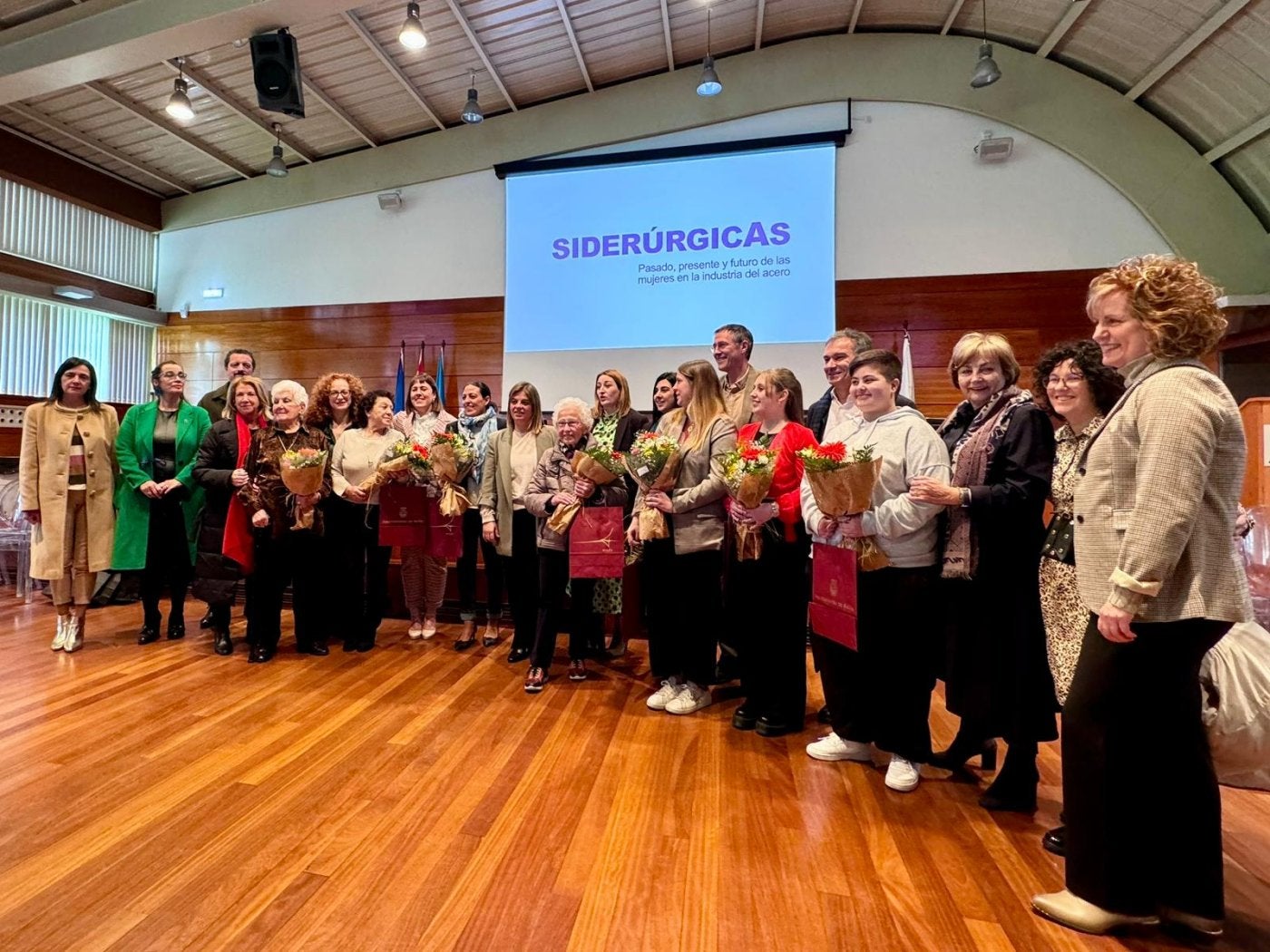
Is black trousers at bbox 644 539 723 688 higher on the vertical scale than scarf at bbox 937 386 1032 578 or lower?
lower

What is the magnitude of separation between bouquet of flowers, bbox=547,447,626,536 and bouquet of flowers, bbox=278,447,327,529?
4.23ft

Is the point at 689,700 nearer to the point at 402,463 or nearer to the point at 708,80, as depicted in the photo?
the point at 402,463

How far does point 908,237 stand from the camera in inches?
232

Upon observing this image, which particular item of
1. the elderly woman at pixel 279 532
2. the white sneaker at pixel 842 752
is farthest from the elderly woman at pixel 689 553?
the elderly woman at pixel 279 532

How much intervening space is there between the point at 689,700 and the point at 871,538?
3.62 ft

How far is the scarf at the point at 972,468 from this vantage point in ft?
6.26

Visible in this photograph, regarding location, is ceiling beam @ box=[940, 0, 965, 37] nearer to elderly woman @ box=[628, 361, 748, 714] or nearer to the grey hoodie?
elderly woman @ box=[628, 361, 748, 714]

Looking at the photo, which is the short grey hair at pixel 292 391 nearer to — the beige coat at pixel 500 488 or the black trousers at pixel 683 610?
the beige coat at pixel 500 488

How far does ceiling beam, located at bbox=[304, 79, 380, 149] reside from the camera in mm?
6027

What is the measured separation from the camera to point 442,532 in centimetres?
353

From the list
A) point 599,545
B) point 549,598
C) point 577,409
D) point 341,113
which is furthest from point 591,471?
point 341,113

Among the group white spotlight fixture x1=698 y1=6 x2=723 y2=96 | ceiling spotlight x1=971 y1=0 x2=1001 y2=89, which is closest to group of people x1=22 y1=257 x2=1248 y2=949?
white spotlight fixture x1=698 y1=6 x2=723 y2=96

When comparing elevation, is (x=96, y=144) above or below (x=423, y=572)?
above

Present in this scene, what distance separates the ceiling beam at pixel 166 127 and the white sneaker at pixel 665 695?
255 inches
